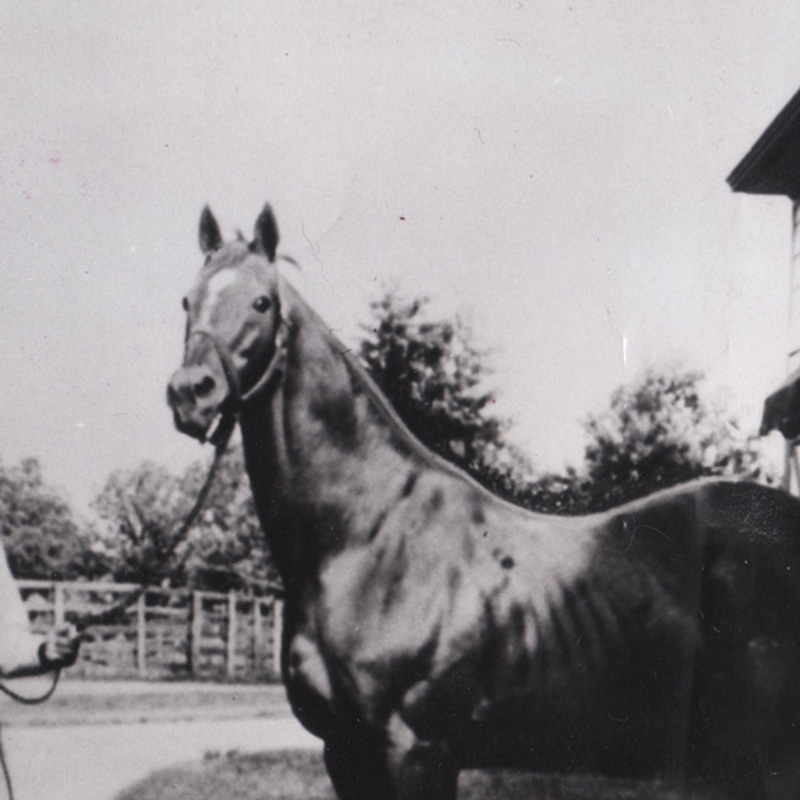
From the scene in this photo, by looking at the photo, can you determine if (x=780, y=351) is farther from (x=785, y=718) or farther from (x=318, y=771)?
(x=318, y=771)

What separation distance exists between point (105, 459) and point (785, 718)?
102 inches

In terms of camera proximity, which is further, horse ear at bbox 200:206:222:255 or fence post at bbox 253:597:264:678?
fence post at bbox 253:597:264:678

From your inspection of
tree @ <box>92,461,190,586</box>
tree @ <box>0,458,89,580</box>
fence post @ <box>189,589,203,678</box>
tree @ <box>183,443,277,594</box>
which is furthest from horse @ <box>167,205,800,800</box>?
fence post @ <box>189,589,203,678</box>

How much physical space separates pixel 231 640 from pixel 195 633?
0.20m

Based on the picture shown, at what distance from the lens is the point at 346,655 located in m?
2.86

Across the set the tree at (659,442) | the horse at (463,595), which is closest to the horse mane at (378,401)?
the horse at (463,595)

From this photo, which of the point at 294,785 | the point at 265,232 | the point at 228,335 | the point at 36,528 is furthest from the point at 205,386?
the point at 294,785

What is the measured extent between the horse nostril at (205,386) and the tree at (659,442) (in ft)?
5.59

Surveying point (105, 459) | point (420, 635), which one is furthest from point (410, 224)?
point (420, 635)

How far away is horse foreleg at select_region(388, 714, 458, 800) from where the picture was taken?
2783mm

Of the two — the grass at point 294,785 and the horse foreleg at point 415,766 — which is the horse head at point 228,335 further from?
the grass at point 294,785

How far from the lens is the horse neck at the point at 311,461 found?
3.05m

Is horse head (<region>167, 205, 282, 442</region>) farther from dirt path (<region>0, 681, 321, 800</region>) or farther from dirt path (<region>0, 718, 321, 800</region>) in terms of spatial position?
dirt path (<region>0, 718, 321, 800</region>)

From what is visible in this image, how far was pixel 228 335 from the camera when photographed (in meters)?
2.95
